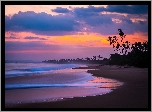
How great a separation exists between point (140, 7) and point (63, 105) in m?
2.39

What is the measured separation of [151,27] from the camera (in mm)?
4598

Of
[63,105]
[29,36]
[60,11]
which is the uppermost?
[60,11]

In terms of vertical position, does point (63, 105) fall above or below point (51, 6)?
below

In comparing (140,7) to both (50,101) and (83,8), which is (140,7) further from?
(50,101)

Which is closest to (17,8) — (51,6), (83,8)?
(51,6)

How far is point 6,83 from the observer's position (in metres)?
4.74

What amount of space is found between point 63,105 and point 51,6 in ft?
6.37

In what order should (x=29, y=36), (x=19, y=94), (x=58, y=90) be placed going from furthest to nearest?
(x=58, y=90), (x=19, y=94), (x=29, y=36)

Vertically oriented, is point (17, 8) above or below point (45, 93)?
above

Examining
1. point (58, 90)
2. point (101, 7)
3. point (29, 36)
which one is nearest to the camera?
point (101, 7)

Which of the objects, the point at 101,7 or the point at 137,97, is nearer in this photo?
the point at 101,7

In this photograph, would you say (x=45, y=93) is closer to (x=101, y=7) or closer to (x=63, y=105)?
(x=63, y=105)

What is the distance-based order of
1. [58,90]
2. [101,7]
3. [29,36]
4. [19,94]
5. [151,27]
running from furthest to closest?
1. [58,90]
2. [19,94]
3. [29,36]
4. [101,7]
5. [151,27]

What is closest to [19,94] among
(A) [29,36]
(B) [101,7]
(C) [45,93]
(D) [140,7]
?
(C) [45,93]
